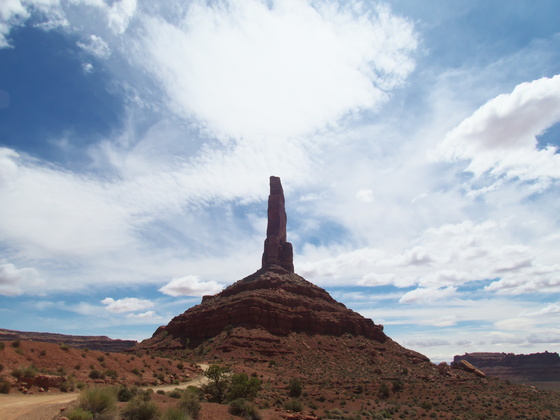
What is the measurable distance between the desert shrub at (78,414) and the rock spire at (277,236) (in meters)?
79.2

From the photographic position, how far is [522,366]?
15412cm

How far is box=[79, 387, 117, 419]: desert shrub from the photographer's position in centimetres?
1463

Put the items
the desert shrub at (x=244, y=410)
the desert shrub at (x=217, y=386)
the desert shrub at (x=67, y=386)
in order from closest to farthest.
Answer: the desert shrub at (x=244, y=410) < the desert shrub at (x=67, y=386) < the desert shrub at (x=217, y=386)

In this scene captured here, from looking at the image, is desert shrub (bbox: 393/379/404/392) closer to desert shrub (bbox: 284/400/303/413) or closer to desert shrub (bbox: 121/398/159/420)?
desert shrub (bbox: 284/400/303/413)

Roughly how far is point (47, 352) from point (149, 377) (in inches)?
355

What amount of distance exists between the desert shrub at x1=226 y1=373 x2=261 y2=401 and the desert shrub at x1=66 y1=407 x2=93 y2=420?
547 inches

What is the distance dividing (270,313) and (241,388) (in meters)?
43.1

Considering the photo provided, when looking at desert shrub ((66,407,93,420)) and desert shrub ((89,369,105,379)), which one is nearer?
desert shrub ((66,407,93,420))

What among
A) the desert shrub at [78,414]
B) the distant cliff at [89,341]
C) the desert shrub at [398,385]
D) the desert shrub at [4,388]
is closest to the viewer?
the desert shrub at [78,414]

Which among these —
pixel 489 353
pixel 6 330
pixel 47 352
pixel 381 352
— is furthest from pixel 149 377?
pixel 489 353

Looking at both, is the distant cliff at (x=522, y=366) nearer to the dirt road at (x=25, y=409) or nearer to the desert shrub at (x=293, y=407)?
the desert shrub at (x=293, y=407)

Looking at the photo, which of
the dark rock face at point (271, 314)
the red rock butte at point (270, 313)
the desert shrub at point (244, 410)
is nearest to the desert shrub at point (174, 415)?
Result: the desert shrub at point (244, 410)

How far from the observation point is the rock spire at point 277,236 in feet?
312

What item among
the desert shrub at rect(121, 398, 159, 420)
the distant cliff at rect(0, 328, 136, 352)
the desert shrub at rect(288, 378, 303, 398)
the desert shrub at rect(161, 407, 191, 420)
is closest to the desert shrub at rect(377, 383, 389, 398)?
the desert shrub at rect(288, 378, 303, 398)
